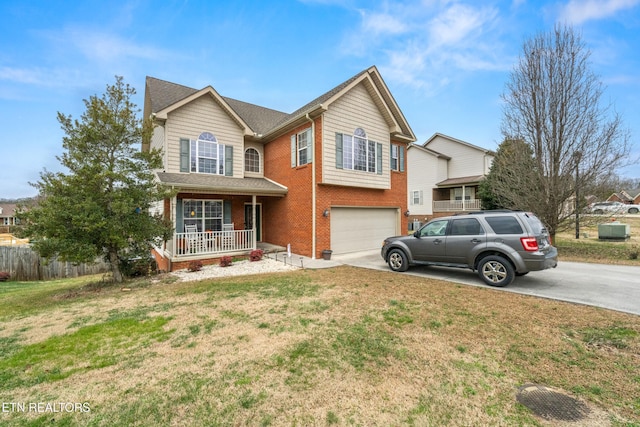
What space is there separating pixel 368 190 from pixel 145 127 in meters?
9.61

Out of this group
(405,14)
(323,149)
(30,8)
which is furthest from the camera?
(405,14)

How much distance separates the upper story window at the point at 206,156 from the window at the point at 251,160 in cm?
146

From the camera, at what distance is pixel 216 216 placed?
12.9 m

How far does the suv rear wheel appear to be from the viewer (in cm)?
872

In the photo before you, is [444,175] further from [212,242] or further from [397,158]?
[212,242]

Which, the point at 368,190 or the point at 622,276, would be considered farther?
the point at 368,190

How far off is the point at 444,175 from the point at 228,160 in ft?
74.5

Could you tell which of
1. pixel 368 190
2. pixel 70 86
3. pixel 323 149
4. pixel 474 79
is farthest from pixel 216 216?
pixel 474 79

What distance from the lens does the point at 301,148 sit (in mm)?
12430

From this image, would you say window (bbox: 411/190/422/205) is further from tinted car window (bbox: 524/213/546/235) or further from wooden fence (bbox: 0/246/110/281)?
wooden fence (bbox: 0/246/110/281)

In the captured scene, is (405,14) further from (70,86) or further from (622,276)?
(70,86)

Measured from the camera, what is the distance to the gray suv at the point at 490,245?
6543 mm

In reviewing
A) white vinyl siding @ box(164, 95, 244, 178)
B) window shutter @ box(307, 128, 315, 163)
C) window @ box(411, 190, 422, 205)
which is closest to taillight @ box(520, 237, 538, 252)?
window shutter @ box(307, 128, 315, 163)

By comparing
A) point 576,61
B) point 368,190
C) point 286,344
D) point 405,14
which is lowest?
point 286,344
